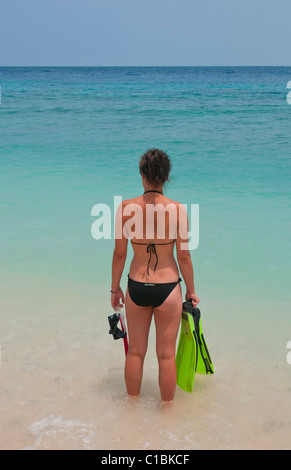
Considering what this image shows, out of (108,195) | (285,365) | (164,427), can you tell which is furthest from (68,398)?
(108,195)

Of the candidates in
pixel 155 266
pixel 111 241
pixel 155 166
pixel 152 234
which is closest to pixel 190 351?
pixel 155 266

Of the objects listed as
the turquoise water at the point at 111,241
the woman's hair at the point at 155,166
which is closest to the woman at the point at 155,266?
the woman's hair at the point at 155,166

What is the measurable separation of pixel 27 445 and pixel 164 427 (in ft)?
2.66

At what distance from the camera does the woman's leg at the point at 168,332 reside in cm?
290

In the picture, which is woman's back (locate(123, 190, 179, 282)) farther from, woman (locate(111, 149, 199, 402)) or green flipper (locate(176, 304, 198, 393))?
green flipper (locate(176, 304, 198, 393))

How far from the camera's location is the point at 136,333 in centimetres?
298

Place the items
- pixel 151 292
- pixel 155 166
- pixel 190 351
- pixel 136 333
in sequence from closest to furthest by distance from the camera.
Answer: pixel 155 166
pixel 151 292
pixel 136 333
pixel 190 351

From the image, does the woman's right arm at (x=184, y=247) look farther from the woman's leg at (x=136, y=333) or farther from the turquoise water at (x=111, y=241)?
the turquoise water at (x=111, y=241)

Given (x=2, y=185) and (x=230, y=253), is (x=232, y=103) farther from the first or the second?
(x=230, y=253)

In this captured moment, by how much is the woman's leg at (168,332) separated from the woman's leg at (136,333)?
0.07 m

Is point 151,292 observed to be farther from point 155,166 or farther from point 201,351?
point 155,166

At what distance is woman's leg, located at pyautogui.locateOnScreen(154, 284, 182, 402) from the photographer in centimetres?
290

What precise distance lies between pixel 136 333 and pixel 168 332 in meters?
0.20

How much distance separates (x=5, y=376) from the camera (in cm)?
343
